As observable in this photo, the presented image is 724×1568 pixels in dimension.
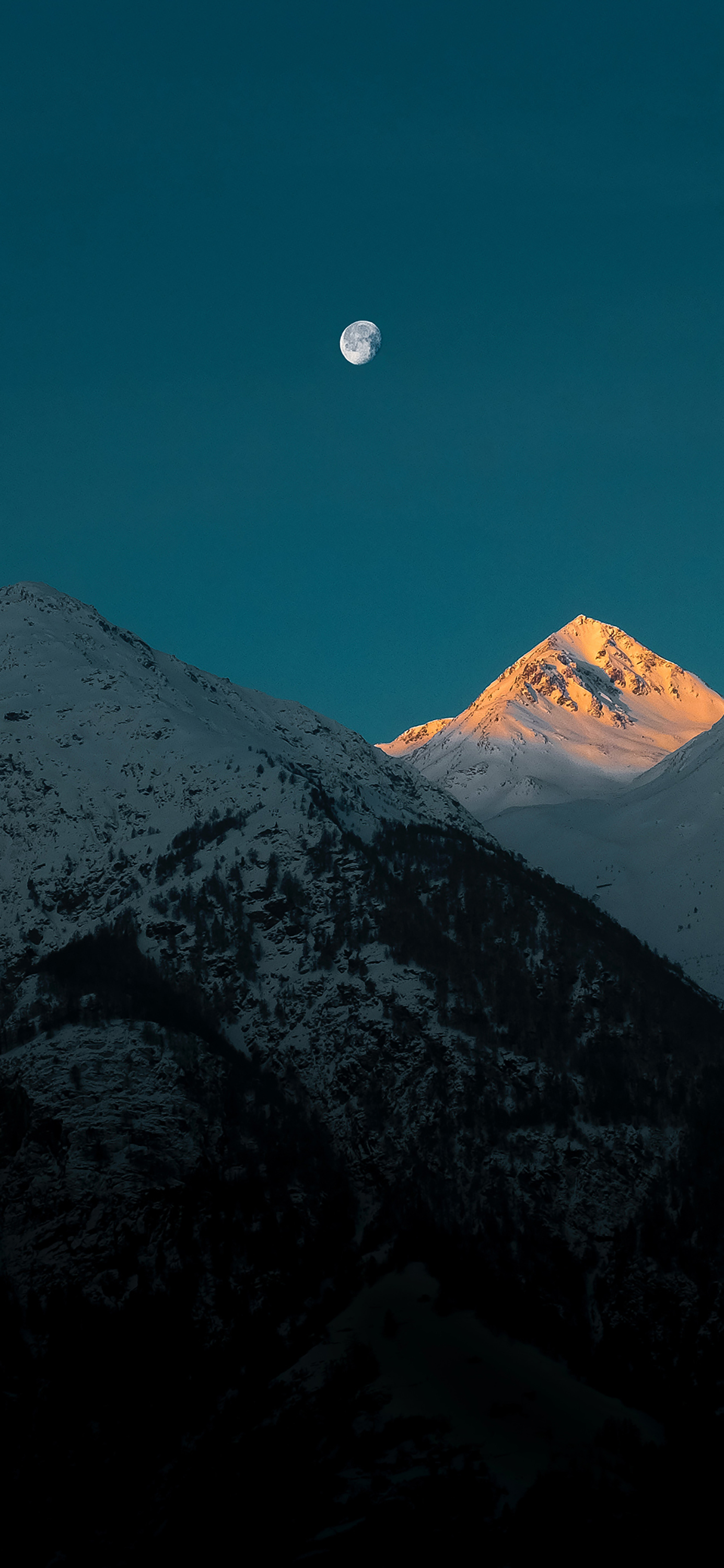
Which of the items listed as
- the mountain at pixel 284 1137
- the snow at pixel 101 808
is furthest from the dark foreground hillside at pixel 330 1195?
the snow at pixel 101 808

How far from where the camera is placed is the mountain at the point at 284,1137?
11950cm

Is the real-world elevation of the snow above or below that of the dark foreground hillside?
above

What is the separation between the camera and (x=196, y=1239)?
13125 cm

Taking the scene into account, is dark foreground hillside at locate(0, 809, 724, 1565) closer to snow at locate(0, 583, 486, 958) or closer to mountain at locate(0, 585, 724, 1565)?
mountain at locate(0, 585, 724, 1565)

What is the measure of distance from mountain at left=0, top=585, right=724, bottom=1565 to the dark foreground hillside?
0.37 metres

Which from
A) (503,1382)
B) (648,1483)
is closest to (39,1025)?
(503,1382)

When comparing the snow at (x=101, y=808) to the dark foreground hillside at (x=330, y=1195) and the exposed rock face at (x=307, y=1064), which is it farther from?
the dark foreground hillside at (x=330, y=1195)

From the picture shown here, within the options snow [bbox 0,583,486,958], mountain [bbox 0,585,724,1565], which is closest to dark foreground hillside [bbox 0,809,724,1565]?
mountain [bbox 0,585,724,1565]

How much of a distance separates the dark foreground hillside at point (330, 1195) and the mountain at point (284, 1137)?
0.37m

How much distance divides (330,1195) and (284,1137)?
28.3ft

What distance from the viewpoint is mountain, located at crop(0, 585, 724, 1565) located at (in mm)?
119500

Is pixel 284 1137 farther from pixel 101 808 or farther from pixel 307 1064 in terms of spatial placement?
pixel 101 808

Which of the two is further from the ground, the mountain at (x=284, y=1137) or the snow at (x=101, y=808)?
the snow at (x=101, y=808)

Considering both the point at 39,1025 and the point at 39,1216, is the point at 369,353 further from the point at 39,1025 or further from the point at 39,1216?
the point at 39,1216
